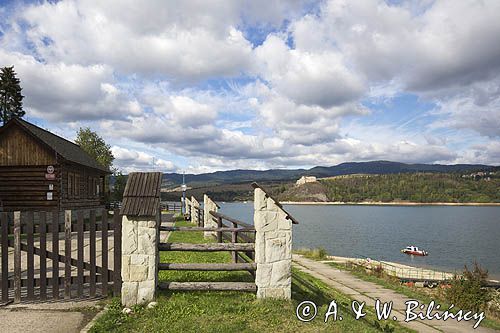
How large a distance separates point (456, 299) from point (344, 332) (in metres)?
11.3

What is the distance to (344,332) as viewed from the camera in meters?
5.61

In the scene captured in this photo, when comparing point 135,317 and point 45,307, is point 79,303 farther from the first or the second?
point 135,317

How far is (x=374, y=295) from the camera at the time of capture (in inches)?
457

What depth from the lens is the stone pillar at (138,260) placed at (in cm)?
640

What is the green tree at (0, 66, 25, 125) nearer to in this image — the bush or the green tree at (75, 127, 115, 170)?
the green tree at (75, 127, 115, 170)

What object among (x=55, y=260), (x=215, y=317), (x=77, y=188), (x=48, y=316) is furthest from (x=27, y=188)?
(x=215, y=317)

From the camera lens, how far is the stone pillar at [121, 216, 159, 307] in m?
6.40

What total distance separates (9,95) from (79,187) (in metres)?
23.4

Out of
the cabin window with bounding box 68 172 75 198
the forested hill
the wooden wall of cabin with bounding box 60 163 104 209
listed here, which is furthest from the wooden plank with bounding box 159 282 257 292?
the forested hill

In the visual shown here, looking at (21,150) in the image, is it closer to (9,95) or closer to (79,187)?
(79,187)

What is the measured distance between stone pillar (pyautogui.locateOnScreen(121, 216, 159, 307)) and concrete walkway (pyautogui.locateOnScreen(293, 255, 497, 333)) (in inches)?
230

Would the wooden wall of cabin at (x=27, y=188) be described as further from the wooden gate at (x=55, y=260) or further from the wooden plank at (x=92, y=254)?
the wooden plank at (x=92, y=254)

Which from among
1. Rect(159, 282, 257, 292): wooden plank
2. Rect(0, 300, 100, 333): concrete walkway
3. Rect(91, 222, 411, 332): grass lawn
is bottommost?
Rect(91, 222, 411, 332): grass lawn

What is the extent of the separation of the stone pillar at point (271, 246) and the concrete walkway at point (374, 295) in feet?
12.2
